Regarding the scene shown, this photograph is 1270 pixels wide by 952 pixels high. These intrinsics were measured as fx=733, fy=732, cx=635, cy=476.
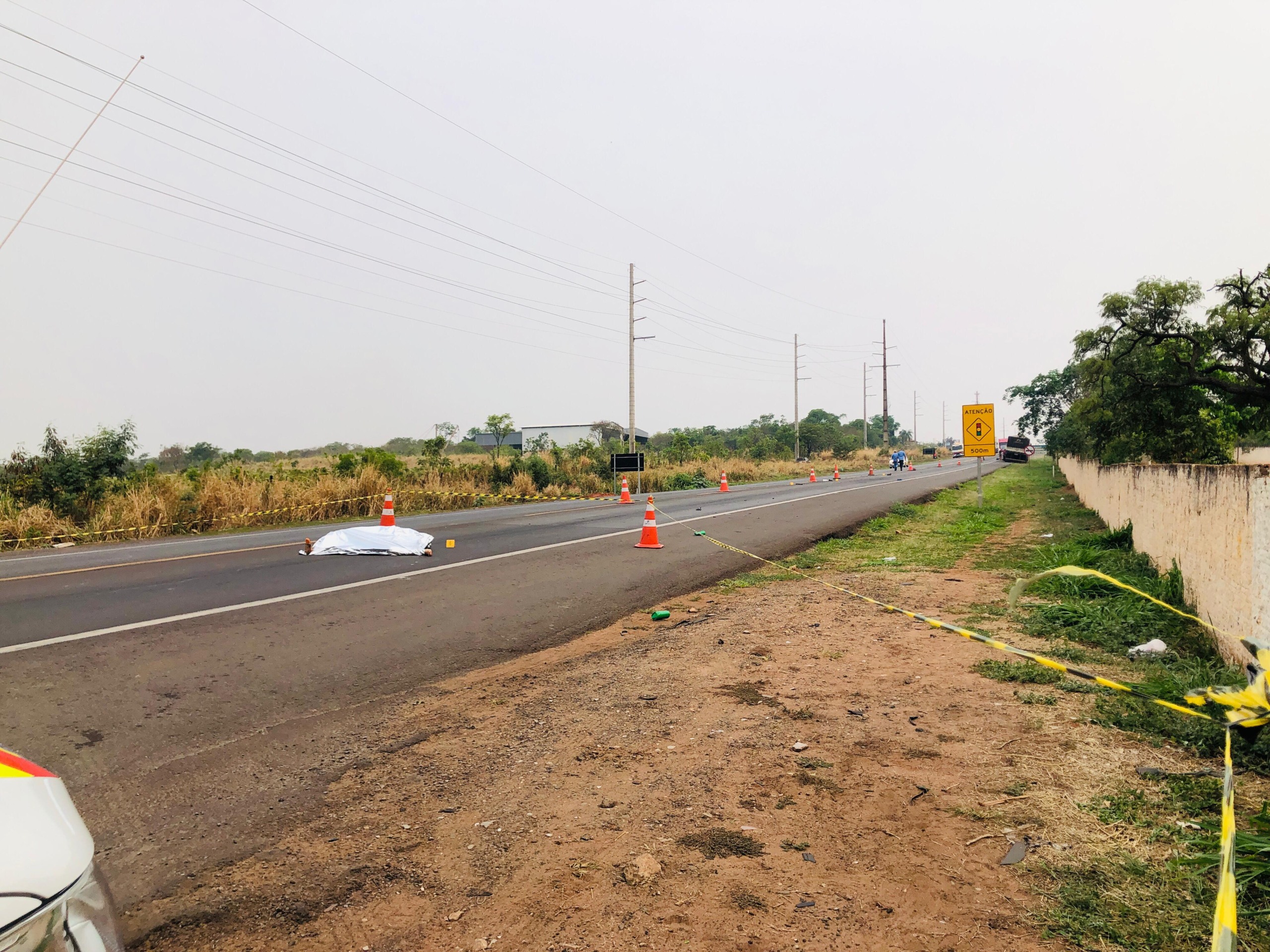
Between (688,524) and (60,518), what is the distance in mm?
13322

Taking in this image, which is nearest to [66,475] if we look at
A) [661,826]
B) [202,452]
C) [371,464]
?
[371,464]

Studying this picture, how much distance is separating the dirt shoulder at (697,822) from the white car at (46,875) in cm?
149

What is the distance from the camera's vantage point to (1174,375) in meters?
17.5

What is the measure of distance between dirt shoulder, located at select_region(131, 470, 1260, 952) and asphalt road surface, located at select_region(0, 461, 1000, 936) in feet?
1.26

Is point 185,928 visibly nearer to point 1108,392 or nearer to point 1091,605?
point 1091,605

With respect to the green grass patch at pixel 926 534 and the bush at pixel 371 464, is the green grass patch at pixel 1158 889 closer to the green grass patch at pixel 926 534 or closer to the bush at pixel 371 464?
the green grass patch at pixel 926 534

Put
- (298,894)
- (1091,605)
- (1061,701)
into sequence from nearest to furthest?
(298,894)
(1061,701)
(1091,605)

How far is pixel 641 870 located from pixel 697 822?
1.40ft

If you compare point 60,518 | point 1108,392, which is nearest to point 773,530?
point 1108,392

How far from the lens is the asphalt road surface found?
344cm

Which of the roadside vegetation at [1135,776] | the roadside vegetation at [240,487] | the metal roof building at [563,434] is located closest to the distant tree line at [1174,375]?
the roadside vegetation at [1135,776]

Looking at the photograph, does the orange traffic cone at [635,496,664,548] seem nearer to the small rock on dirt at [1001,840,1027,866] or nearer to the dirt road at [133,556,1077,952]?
the dirt road at [133,556,1077,952]

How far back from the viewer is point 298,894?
272cm

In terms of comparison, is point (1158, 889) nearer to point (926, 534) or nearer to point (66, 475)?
point (926, 534)
